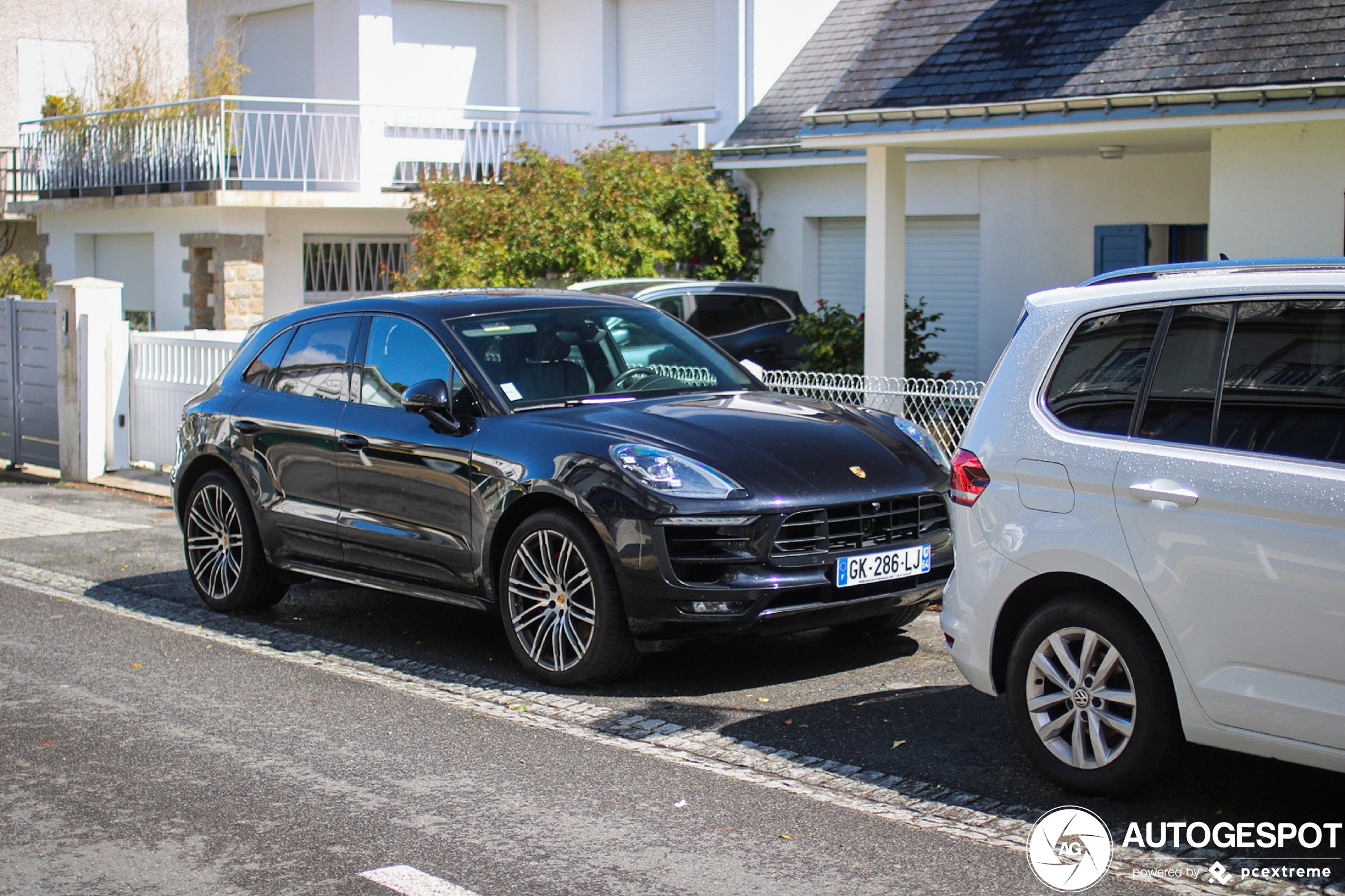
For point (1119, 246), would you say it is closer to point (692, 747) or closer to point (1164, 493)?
Answer: point (692, 747)

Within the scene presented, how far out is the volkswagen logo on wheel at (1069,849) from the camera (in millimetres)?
4527

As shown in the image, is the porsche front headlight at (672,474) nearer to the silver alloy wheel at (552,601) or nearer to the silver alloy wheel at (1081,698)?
the silver alloy wheel at (552,601)

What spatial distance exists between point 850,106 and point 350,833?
9.65m

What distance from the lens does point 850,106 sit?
1334 cm

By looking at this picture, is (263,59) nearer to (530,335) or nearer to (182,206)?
(182,206)

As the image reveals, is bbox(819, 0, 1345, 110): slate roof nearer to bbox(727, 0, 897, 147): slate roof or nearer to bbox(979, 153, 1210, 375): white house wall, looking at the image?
bbox(979, 153, 1210, 375): white house wall

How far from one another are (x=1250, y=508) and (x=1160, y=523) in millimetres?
310

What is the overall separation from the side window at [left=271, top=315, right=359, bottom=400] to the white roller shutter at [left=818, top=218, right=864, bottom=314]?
11.9 m

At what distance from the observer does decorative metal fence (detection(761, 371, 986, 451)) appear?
9883 mm

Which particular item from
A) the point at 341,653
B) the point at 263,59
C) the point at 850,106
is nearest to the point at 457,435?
the point at 341,653

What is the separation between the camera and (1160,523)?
15.9ft

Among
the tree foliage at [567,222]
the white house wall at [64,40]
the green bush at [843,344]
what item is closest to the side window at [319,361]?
the green bush at [843,344]

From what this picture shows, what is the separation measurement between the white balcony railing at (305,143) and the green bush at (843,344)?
8435 mm

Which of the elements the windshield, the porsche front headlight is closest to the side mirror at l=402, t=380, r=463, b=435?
the windshield
